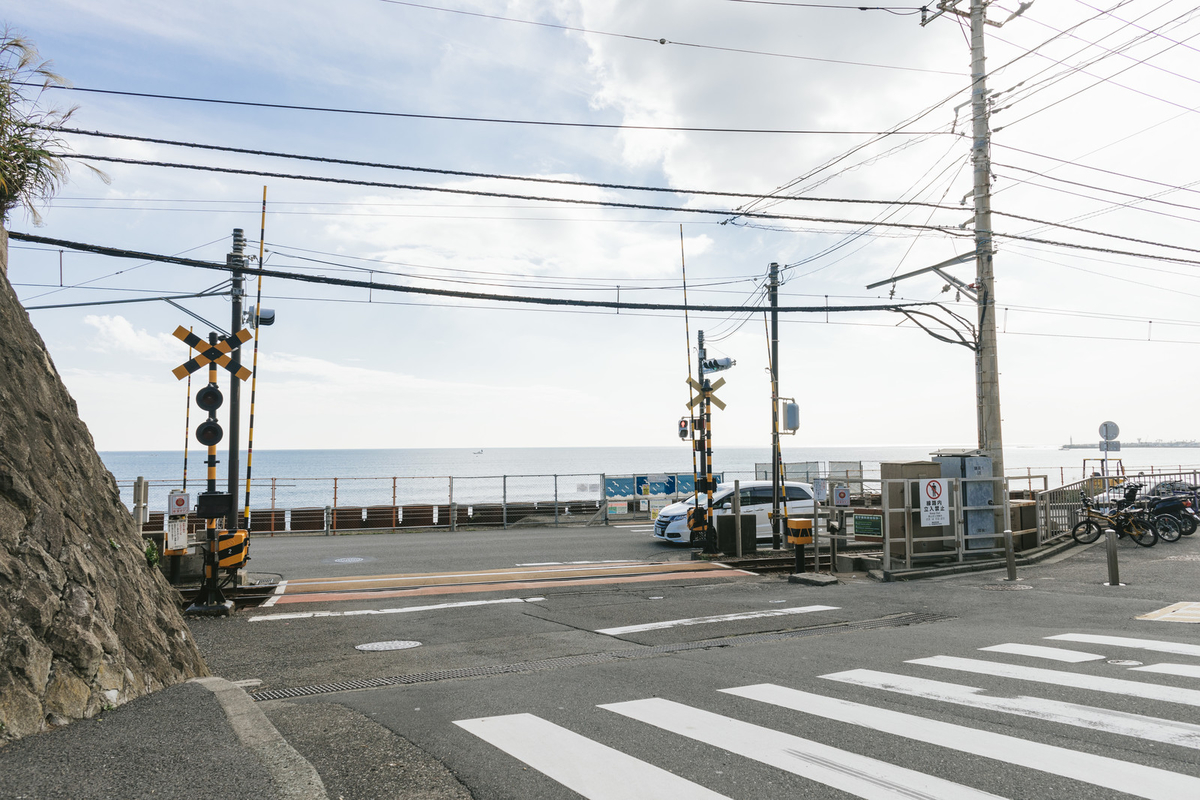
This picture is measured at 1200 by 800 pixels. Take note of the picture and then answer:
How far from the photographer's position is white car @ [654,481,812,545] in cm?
2059

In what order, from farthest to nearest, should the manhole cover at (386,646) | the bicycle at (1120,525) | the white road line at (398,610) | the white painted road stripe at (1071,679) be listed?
the bicycle at (1120,525)
the white road line at (398,610)
the manhole cover at (386,646)
the white painted road stripe at (1071,679)

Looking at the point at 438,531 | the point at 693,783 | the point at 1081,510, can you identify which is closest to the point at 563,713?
the point at 693,783

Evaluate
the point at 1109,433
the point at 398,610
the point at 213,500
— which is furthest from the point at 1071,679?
the point at 1109,433

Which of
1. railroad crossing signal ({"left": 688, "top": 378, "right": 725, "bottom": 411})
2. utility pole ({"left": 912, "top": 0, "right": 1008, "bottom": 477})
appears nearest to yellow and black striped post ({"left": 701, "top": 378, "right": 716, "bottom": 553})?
railroad crossing signal ({"left": 688, "top": 378, "right": 725, "bottom": 411})

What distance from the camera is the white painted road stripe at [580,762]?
14.2ft

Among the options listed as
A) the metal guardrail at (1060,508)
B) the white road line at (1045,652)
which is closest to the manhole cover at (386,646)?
the white road line at (1045,652)

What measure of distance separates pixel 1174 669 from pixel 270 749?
758cm

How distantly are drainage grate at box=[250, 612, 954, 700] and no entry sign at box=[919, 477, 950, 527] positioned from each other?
4909 millimetres

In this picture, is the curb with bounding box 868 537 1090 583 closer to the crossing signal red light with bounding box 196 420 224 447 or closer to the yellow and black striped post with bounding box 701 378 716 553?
the yellow and black striped post with bounding box 701 378 716 553

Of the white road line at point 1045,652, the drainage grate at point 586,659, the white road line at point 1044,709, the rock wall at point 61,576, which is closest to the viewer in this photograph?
the rock wall at point 61,576

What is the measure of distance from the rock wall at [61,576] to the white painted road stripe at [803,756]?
3606 mm

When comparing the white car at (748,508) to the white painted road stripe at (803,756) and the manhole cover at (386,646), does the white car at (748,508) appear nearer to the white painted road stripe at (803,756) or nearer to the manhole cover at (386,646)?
the manhole cover at (386,646)

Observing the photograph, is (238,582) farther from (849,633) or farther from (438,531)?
(438,531)

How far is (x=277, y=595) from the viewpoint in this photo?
42.7 ft
